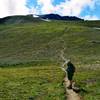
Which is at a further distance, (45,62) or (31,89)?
(45,62)

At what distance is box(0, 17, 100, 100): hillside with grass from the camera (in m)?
50.4

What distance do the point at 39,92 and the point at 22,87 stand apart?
6020 mm

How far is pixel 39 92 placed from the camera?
49250 mm

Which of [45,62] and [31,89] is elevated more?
[31,89]

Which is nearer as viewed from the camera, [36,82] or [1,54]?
[36,82]

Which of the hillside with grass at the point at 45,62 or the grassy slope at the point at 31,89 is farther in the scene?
the hillside with grass at the point at 45,62

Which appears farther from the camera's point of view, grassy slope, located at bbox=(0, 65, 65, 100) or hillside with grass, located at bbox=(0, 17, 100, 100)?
hillside with grass, located at bbox=(0, 17, 100, 100)

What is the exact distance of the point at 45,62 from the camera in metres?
107

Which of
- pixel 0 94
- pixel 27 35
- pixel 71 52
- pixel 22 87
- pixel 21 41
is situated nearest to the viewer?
pixel 0 94

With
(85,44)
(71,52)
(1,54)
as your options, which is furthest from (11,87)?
(85,44)

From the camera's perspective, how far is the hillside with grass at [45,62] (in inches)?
1984

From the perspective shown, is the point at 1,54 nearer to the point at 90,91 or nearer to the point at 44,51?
the point at 44,51

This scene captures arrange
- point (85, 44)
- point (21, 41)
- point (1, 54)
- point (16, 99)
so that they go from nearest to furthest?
point (16, 99)
point (1, 54)
point (85, 44)
point (21, 41)

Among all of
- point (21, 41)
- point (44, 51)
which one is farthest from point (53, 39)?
point (44, 51)
